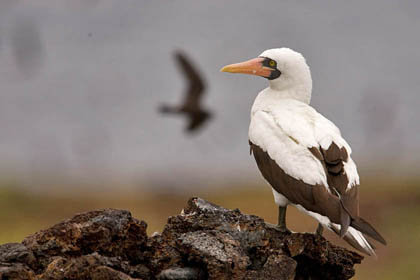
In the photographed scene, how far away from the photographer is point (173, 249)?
9641 millimetres

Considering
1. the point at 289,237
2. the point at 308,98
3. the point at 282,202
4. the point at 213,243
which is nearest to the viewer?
the point at 213,243

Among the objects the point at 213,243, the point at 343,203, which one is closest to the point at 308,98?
the point at 343,203

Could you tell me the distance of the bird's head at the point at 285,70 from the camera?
12133 millimetres

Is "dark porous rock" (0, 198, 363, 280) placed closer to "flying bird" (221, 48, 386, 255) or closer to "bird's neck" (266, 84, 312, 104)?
"flying bird" (221, 48, 386, 255)

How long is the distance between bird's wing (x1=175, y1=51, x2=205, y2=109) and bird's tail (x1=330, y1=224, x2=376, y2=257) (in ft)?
68.9

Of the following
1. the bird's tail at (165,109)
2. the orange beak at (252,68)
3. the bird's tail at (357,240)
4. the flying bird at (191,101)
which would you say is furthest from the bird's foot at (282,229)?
the bird's tail at (165,109)

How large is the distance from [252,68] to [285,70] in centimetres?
60

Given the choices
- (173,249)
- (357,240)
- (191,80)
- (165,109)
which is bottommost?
(357,240)

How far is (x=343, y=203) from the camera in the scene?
9.69m

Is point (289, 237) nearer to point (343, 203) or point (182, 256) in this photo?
point (343, 203)

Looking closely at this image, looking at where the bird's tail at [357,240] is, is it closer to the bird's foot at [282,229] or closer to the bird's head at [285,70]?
the bird's foot at [282,229]

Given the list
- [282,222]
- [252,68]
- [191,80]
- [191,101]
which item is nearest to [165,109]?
[191,101]

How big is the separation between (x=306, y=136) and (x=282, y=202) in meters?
1.06

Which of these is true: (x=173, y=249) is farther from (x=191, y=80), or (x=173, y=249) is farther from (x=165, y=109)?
(x=165, y=109)
